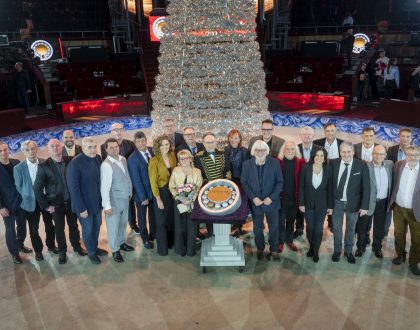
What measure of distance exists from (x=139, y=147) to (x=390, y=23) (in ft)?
48.2

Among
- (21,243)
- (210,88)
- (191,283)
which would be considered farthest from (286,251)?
(21,243)

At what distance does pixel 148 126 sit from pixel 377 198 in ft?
25.8

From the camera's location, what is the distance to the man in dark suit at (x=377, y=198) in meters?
4.06

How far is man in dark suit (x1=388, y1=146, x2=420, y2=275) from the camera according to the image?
389 cm

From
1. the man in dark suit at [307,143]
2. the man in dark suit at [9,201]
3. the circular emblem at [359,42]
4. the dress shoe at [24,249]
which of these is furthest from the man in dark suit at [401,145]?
the circular emblem at [359,42]

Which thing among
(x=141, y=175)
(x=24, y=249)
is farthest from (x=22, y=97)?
(x=141, y=175)

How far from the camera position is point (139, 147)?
450cm

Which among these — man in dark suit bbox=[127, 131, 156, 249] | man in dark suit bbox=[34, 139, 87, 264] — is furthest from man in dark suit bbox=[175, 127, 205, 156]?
man in dark suit bbox=[34, 139, 87, 264]

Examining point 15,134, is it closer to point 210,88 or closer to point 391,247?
point 210,88

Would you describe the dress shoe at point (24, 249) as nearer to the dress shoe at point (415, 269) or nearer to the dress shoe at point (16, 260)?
the dress shoe at point (16, 260)

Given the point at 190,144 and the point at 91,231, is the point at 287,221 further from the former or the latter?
the point at 91,231

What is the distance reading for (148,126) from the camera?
1107 centimetres

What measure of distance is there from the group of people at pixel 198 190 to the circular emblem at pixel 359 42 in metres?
11.3

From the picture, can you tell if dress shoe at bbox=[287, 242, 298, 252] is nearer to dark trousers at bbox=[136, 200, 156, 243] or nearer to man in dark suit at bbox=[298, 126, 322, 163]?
man in dark suit at bbox=[298, 126, 322, 163]
